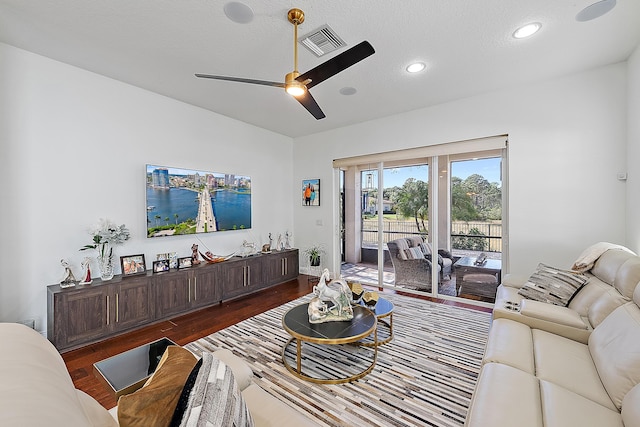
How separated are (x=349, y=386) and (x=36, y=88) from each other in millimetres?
4277

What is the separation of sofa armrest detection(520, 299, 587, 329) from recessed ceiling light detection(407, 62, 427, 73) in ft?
8.67

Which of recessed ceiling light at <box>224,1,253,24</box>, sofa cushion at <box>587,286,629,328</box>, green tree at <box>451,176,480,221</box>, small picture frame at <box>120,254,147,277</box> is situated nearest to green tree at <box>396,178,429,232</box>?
green tree at <box>451,176,480,221</box>

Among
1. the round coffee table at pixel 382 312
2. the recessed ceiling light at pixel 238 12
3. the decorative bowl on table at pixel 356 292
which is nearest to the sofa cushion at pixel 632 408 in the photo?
the round coffee table at pixel 382 312

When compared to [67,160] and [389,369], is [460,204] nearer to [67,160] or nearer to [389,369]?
[389,369]

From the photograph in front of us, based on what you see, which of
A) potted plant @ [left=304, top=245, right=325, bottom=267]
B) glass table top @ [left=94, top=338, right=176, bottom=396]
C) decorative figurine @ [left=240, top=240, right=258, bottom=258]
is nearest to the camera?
glass table top @ [left=94, top=338, right=176, bottom=396]

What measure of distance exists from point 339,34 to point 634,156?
3323mm

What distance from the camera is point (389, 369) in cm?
237

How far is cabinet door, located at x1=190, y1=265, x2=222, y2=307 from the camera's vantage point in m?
3.71

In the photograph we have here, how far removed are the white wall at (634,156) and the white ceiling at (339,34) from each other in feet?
0.80

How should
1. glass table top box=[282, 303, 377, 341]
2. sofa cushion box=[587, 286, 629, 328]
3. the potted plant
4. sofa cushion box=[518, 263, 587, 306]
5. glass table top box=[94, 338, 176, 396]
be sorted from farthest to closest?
the potted plant, sofa cushion box=[518, 263, 587, 306], glass table top box=[282, 303, 377, 341], sofa cushion box=[587, 286, 629, 328], glass table top box=[94, 338, 176, 396]

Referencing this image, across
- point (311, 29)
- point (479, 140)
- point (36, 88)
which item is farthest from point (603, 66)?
point (36, 88)

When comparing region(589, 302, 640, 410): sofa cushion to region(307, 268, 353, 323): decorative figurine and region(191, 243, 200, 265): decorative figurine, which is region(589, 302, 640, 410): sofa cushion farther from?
region(191, 243, 200, 265): decorative figurine

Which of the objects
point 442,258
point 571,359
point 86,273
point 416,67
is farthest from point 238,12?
point 442,258

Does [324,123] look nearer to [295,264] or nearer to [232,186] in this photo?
[232,186]
